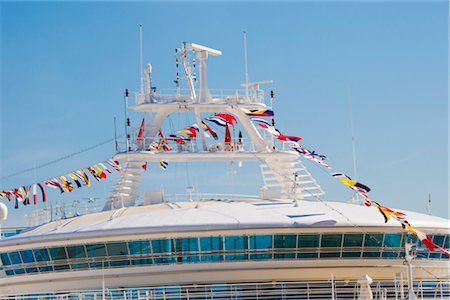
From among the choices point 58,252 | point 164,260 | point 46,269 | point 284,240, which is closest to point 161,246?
point 164,260

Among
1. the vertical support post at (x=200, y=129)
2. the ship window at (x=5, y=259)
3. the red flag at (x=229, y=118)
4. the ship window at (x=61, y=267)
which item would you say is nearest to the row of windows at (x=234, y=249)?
the ship window at (x=61, y=267)

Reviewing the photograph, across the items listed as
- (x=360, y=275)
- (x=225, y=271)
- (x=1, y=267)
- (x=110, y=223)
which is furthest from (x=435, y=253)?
(x=1, y=267)

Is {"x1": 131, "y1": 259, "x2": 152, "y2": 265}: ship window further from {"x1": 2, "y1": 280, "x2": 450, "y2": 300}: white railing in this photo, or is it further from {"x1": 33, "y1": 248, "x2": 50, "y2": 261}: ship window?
{"x1": 33, "y1": 248, "x2": 50, "y2": 261}: ship window

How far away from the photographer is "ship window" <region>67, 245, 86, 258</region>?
184 feet

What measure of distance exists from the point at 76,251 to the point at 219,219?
243 inches

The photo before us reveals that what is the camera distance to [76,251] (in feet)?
184

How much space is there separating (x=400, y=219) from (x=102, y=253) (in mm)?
12347

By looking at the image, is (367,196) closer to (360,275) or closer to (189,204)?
(360,275)

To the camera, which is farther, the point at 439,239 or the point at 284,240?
the point at 439,239

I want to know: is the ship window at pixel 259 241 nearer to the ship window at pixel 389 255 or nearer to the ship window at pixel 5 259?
the ship window at pixel 389 255

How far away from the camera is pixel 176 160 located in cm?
6234

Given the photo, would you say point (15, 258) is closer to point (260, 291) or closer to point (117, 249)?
point (117, 249)

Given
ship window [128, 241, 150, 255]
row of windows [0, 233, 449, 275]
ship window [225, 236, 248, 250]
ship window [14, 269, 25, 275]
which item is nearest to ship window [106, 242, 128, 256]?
row of windows [0, 233, 449, 275]

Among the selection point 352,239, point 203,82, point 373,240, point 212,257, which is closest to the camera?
point 212,257
